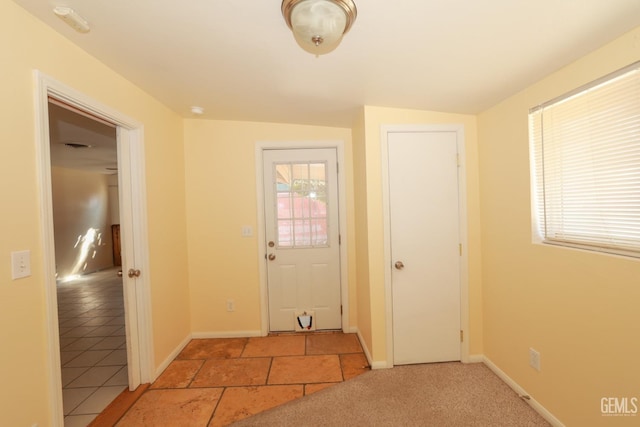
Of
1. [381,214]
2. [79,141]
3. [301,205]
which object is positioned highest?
[79,141]

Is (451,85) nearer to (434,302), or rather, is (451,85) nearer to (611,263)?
(611,263)

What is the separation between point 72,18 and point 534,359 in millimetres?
3352

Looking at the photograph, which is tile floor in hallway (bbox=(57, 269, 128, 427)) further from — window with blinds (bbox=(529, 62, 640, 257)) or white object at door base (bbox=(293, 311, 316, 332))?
window with blinds (bbox=(529, 62, 640, 257))

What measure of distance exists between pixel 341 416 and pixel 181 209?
2388 millimetres

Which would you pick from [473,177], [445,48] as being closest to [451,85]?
[445,48]

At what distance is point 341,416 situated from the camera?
6.05 feet

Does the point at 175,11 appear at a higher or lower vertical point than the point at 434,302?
higher

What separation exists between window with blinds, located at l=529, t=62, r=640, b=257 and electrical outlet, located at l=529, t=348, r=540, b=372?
0.78m

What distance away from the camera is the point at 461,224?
94.1 inches

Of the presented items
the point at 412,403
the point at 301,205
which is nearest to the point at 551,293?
the point at 412,403

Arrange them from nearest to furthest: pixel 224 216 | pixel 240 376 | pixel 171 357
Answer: pixel 240 376
pixel 171 357
pixel 224 216

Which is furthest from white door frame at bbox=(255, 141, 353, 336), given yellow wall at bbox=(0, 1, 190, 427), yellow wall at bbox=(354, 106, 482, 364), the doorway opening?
yellow wall at bbox=(0, 1, 190, 427)

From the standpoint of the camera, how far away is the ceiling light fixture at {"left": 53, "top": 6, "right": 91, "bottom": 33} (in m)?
1.26

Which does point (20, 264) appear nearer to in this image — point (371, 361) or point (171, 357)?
point (171, 357)
